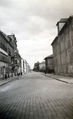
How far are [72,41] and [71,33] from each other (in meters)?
1.76

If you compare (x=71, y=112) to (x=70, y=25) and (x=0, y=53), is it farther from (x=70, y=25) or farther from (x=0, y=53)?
(x=0, y=53)

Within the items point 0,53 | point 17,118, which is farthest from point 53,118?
point 0,53

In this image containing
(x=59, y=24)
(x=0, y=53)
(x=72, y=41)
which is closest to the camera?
(x=72, y=41)

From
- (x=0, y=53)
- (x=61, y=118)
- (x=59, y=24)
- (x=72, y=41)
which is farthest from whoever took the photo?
(x=59, y=24)

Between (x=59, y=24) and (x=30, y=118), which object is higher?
(x=59, y=24)

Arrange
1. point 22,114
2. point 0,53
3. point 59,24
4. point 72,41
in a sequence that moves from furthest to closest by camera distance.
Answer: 1. point 59,24
2. point 0,53
3. point 72,41
4. point 22,114

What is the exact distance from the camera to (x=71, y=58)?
3650 centimetres

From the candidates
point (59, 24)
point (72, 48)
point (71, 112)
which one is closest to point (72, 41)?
point (72, 48)

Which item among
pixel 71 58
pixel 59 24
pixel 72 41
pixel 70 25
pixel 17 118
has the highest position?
pixel 59 24

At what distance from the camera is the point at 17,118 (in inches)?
268

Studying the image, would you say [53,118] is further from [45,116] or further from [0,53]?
[0,53]

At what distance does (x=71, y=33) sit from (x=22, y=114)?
29.9m

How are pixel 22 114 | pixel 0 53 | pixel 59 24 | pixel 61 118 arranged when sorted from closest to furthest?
pixel 61 118 → pixel 22 114 → pixel 0 53 → pixel 59 24

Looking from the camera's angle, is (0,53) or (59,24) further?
(59,24)
